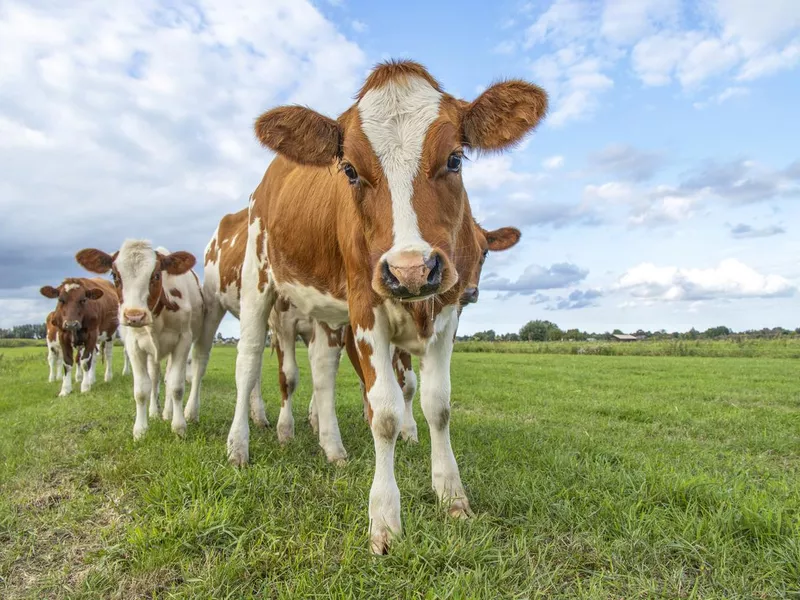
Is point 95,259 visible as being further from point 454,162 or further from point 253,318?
point 454,162

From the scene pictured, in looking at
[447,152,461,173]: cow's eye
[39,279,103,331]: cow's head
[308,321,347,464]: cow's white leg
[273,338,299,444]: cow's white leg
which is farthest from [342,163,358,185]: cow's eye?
[39,279,103,331]: cow's head

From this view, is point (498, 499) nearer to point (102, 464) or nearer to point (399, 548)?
point (399, 548)

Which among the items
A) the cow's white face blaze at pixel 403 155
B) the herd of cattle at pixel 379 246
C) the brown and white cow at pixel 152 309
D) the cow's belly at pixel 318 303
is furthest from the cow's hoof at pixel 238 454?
Answer: the cow's white face blaze at pixel 403 155

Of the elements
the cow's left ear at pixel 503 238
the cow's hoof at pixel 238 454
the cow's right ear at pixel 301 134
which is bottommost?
the cow's hoof at pixel 238 454

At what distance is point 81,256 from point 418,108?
567 centimetres

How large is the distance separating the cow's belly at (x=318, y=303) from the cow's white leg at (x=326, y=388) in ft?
1.25

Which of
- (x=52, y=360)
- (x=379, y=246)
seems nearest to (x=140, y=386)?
(x=379, y=246)

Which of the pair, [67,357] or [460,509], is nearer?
[460,509]

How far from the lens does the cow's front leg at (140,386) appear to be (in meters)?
6.21

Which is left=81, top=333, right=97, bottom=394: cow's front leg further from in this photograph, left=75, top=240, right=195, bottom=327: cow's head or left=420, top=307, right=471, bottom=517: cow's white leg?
left=420, top=307, right=471, bottom=517: cow's white leg

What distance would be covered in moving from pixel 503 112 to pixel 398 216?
1164 mm

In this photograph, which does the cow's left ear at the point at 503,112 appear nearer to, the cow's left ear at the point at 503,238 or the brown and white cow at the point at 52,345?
the cow's left ear at the point at 503,238

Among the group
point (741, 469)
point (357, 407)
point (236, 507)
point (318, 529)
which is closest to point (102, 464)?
point (236, 507)

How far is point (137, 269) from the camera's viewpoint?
671cm
